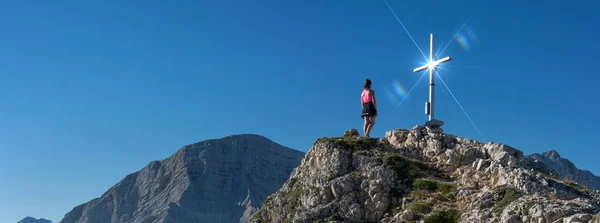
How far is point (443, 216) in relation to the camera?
23172mm

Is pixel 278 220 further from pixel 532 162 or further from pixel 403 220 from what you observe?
pixel 532 162

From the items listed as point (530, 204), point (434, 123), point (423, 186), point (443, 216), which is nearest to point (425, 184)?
point (423, 186)

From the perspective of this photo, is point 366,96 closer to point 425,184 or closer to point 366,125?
point 366,125

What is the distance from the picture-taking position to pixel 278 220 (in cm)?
2770

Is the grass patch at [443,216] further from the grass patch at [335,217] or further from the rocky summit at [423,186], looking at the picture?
the grass patch at [335,217]

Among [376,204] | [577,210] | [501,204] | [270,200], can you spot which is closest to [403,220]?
[376,204]

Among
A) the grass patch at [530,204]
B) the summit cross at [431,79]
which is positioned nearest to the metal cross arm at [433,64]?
the summit cross at [431,79]

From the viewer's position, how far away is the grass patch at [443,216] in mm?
23016

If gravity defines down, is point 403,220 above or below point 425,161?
below

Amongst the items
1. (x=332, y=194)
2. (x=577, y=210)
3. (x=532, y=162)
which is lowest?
(x=577, y=210)

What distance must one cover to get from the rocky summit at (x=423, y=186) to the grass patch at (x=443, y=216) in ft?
0.10

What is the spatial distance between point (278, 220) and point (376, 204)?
4384 millimetres

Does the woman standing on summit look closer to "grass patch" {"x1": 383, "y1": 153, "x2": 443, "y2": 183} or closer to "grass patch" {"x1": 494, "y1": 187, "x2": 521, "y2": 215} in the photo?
"grass patch" {"x1": 383, "y1": 153, "x2": 443, "y2": 183}

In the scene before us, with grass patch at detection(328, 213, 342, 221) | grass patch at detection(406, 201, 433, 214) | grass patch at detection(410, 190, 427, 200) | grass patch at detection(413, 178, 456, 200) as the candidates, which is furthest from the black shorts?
grass patch at detection(406, 201, 433, 214)
